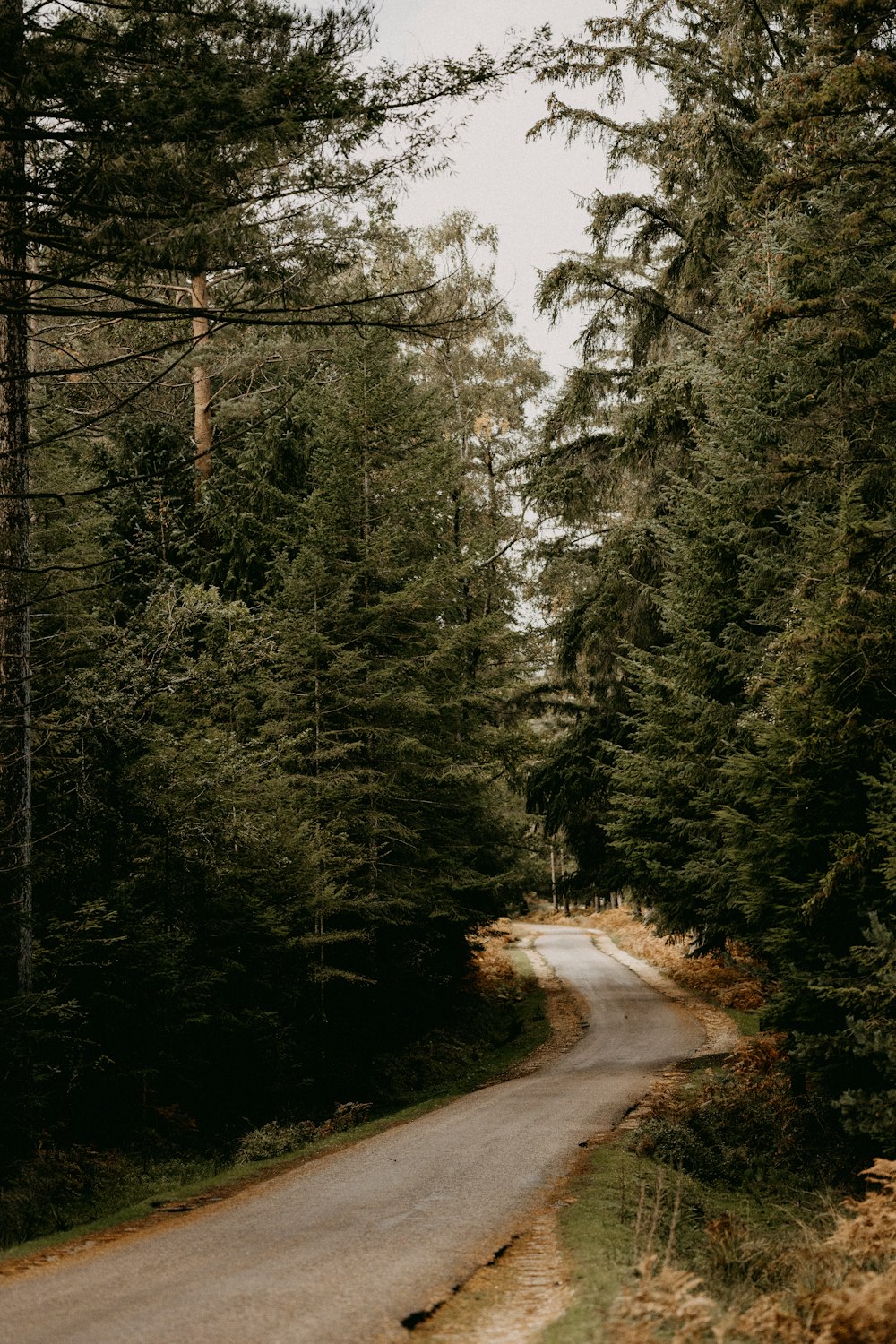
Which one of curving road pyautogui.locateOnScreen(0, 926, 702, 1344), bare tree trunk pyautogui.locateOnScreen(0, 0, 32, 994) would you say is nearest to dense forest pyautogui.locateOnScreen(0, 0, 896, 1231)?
bare tree trunk pyautogui.locateOnScreen(0, 0, 32, 994)

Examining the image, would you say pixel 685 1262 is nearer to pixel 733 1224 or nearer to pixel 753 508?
pixel 733 1224

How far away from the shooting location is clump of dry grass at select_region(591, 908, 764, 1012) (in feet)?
72.9

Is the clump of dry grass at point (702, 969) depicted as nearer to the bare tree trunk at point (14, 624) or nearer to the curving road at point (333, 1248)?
the curving road at point (333, 1248)

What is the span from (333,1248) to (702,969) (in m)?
22.1

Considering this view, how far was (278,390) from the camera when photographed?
845 inches

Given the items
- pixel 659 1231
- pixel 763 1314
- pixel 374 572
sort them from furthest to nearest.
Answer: pixel 374 572
pixel 659 1231
pixel 763 1314

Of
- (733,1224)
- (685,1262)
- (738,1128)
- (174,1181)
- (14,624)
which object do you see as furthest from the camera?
(738,1128)

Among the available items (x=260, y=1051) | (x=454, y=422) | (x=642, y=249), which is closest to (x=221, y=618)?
(x=260, y=1051)

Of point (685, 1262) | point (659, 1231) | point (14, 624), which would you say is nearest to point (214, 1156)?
point (659, 1231)

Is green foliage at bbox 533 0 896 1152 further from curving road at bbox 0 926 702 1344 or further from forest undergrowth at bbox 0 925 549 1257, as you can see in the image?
forest undergrowth at bbox 0 925 549 1257

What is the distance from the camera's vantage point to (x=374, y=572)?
56.9 ft

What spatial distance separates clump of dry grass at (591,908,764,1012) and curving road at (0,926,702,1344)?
4.14 meters

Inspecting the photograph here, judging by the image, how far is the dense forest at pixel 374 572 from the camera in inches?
289

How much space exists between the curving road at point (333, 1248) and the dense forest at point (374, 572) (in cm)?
266
